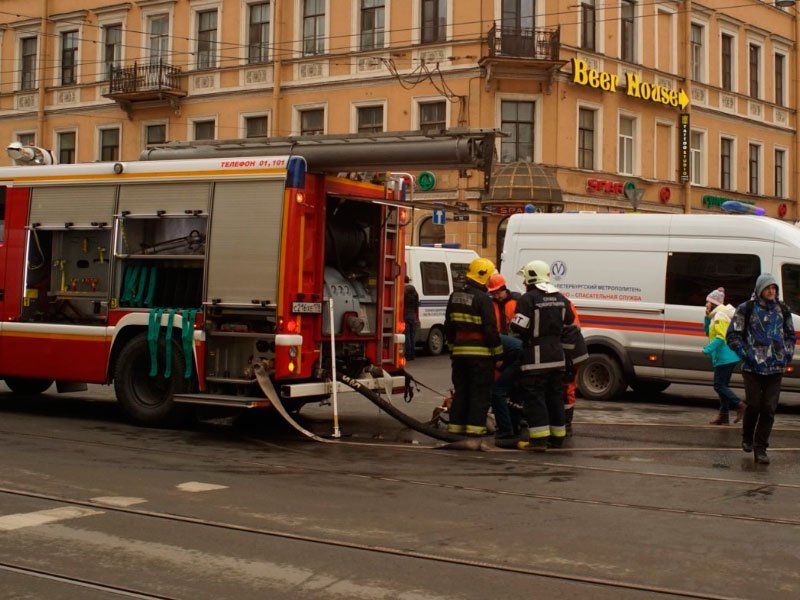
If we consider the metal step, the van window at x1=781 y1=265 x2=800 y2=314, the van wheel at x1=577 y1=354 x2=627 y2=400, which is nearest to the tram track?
the metal step

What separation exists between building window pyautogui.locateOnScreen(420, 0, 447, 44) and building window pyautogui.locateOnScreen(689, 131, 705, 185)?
34.3 ft

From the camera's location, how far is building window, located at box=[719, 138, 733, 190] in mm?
38847

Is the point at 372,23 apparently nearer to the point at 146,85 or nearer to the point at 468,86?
the point at 468,86

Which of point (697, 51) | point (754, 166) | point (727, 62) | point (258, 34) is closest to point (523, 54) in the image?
point (697, 51)

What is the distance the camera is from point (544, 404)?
33.3 ft

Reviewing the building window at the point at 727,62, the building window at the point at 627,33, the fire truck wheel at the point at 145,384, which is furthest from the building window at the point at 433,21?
the fire truck wheel at the point at 145,384

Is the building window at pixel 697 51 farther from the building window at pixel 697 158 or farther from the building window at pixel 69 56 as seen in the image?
the building window at pixel 69 56

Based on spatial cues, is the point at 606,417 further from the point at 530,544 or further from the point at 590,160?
the point at 590,160

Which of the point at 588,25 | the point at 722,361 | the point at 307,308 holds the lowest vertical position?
the point at 722,361

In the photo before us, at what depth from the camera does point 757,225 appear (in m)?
14.3

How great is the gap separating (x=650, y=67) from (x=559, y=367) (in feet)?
88.8

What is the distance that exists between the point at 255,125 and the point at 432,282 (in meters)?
13.5

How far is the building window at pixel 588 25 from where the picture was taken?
3266cm

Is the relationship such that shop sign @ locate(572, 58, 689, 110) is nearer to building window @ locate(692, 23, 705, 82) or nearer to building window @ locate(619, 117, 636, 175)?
building window @ locate(619, 117, 636, 175)
